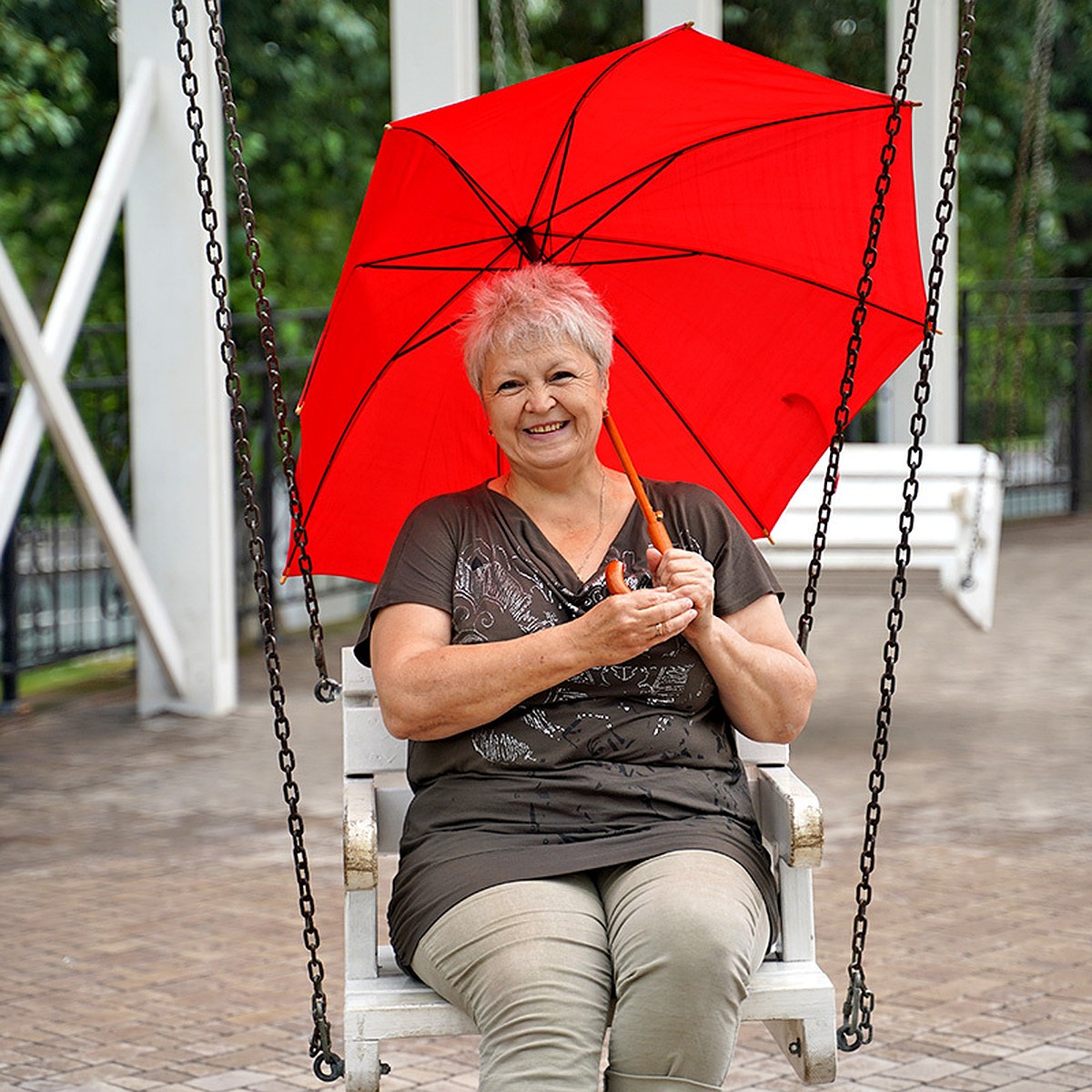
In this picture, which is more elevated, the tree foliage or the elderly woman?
the tree foliage

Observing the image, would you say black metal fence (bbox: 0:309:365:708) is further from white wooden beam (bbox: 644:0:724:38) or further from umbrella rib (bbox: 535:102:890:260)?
umbrella rib (bbox: 535:102:890:260)

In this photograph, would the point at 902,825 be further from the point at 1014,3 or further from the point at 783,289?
the point at 1014,3

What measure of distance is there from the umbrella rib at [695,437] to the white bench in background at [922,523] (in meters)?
3.80

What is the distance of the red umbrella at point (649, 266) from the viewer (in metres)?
3.72

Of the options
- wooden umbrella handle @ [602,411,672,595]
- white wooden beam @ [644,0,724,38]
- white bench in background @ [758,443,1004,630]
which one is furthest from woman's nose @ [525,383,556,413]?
white wooden beam @ [644,0,724,38]

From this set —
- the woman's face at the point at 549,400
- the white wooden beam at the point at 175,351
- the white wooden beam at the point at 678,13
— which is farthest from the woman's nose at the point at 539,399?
the white wooden beam at the point at 175,351

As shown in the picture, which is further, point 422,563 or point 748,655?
point 422,563

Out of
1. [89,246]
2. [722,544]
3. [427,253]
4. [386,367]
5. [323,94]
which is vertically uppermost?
[323,94]

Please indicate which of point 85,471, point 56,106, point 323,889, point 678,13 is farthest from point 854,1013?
point 56,106

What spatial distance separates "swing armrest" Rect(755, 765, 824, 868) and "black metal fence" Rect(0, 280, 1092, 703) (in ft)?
16.4

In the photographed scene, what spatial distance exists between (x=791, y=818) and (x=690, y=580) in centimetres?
43

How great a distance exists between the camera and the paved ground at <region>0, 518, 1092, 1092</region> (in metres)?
4.39

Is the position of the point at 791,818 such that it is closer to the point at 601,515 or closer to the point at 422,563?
the point at 601,515

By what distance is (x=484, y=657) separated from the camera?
3.25 metres
